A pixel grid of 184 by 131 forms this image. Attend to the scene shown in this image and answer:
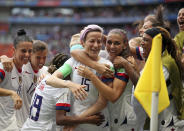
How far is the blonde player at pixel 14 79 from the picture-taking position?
3.68 m

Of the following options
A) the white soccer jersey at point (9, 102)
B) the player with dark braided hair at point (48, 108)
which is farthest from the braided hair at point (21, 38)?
the player with dark braided hair at point (48, 108)

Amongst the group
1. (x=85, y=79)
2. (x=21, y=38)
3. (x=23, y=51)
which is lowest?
(x=85, y=79)

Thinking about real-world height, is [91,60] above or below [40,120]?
above

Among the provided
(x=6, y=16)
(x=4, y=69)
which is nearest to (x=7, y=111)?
(x=4, y=69)

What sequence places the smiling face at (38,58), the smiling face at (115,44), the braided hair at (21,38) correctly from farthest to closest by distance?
the smiling face at (38,58), the braided hair at (21,38), the smiling face at (115,44)

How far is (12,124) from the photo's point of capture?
3.70 metres

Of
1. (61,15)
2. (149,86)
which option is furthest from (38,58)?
(61,15)

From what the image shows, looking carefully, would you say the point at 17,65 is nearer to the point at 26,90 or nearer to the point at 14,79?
the point at 14,79

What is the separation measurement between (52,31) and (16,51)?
1127 inches

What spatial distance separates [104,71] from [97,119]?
0.48 metres

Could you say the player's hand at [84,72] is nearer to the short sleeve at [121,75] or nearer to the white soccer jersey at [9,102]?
the short sleeve at [121,75]

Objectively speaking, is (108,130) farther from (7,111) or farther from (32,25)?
(32,25)

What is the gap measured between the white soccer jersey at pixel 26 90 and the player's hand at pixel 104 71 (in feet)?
4.63

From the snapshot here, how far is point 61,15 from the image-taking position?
1293 inches
